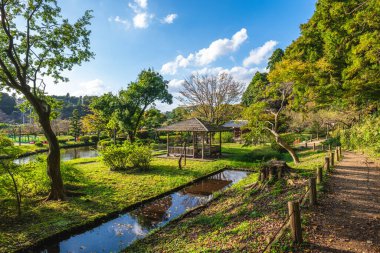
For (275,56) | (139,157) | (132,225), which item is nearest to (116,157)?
(139,157)

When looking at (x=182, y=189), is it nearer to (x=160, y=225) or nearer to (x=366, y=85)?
(x=160, y=225)

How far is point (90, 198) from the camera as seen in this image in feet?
32.7

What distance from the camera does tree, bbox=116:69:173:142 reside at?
26.5 meters

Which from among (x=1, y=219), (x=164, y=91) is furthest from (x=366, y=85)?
(x=164, y=91)

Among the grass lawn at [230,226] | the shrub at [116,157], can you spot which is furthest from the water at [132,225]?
the shrub at [116,157]

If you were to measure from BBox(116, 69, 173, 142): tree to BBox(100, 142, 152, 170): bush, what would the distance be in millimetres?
11481

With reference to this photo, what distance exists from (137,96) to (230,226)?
22.3 m

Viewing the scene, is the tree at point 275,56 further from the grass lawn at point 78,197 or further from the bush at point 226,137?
the grass lawn at point 78,197

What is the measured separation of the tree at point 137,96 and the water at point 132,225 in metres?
16.7

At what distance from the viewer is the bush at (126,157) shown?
49.9 ft

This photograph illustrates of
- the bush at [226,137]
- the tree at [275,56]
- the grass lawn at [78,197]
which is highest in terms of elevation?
the tree at [275,56]

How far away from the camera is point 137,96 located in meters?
26.8

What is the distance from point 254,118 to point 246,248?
11.3 meters

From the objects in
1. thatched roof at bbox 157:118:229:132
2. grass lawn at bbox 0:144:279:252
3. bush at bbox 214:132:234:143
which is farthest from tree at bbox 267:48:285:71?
grass lawn at bbox 0:144:279:252
